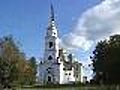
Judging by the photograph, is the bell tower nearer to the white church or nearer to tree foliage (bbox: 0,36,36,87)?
the white church

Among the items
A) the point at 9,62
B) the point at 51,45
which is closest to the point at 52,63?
the point at 51,45

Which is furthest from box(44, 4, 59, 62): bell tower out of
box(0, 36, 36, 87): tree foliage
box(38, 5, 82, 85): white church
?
box(0, 36, 36, 87): tree foliage

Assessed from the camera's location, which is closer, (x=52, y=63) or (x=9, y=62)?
(x=9, y=62)

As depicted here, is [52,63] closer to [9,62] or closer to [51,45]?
[51,45]

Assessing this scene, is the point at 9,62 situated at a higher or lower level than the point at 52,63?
lower

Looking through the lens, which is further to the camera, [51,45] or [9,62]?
[51,45]

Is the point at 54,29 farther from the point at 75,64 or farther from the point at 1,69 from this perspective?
the point at 1,69

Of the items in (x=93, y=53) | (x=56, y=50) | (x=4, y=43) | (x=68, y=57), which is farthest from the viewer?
(x=68, y=57)

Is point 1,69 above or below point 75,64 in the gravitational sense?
below

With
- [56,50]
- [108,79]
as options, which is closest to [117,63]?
[108,79]

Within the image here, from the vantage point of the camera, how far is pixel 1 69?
219ft

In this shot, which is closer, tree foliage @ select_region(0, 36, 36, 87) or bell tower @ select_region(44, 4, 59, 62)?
tree foliage @ select_region(0, 36, 36, 87)

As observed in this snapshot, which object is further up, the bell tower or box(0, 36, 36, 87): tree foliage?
the bell tower

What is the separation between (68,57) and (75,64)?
524 cm
